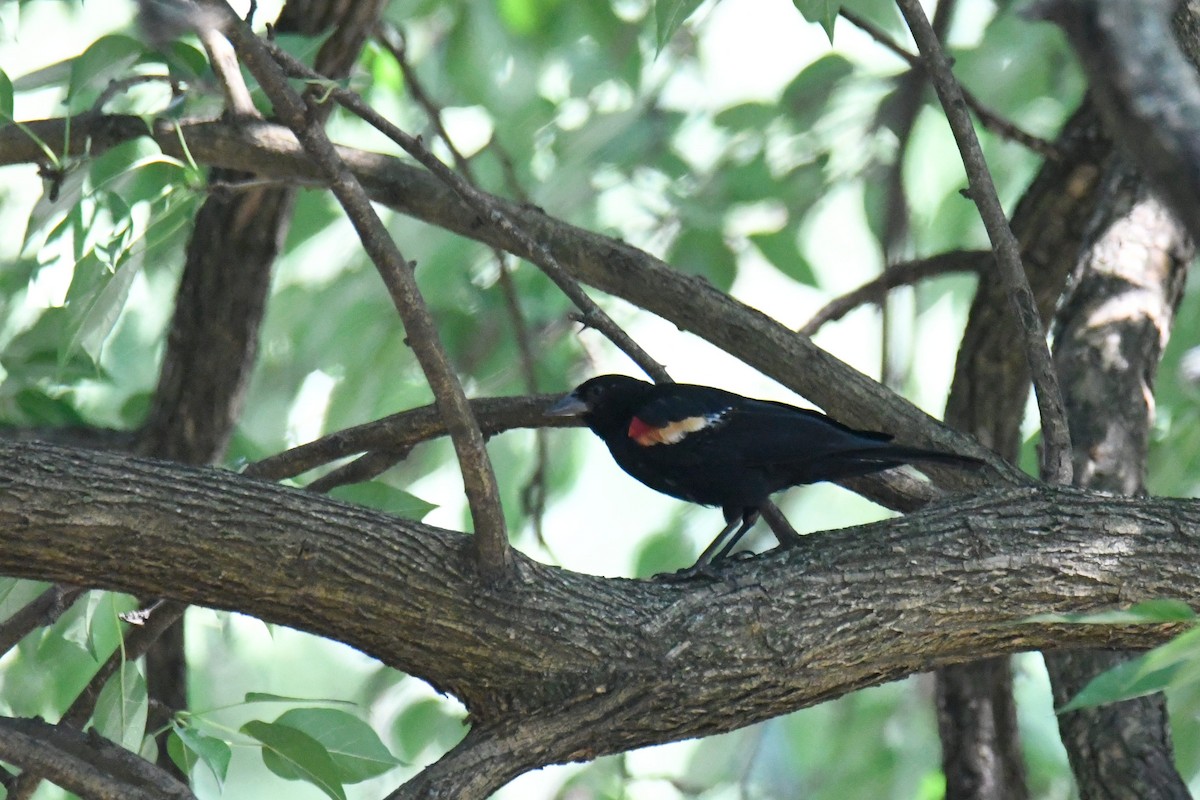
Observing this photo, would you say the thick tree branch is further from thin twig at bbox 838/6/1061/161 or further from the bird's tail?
thin twig at bbox 838/6/1061/161

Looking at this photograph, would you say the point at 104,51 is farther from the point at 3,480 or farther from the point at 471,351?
the point at 471,351

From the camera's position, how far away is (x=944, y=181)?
6086 millimetres

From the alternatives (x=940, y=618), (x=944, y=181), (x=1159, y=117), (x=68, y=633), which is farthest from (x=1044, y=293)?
(x=1159, y=117)

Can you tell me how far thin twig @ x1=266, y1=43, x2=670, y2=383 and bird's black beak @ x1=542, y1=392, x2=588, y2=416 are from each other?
23 cm

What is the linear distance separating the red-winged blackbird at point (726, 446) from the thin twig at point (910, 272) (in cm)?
97

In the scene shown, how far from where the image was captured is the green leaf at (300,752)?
2.72 metres

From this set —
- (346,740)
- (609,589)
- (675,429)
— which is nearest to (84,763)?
(346,740)

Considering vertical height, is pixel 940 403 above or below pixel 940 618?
above

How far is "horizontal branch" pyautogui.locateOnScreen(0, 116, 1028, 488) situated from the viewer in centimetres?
359

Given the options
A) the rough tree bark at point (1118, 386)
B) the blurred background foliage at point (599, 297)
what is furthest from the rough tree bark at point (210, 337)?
the rough tree bark at point (1118, 386)

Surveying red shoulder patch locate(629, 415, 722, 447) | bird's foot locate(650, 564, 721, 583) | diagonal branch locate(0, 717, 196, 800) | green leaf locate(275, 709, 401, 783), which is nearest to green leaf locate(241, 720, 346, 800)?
green leaf locate(275, 709, 401, 783)

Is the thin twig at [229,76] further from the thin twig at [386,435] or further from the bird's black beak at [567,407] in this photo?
the bird's black beak at [567,407]

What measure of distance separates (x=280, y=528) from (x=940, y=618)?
1399 mm

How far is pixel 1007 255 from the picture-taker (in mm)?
3477
